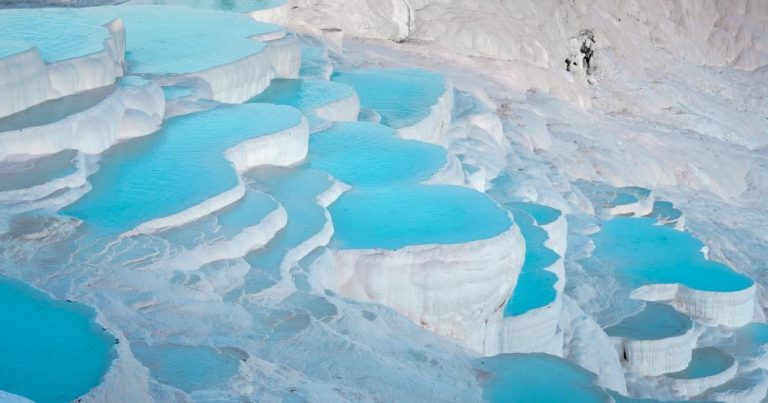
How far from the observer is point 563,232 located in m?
7.26

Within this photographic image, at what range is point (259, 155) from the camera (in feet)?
18.7

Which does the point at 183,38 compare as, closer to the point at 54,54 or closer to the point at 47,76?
the point at 54,54

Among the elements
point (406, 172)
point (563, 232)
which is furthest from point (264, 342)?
point (563, 232)

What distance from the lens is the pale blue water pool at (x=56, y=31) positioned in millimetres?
5898

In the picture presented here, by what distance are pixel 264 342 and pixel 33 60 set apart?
2370mm

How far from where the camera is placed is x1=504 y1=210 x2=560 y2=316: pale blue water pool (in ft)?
18.7

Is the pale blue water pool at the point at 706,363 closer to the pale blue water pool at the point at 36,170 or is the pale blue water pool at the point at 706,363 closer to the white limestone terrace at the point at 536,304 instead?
the white limestone terrace at the point at 536,304

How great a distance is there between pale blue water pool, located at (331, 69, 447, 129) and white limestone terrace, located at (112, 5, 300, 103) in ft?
2.41

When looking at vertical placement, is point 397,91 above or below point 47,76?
below

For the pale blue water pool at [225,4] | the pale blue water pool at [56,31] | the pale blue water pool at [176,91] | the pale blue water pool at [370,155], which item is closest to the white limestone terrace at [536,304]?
the pale blue water pool at [370,155]

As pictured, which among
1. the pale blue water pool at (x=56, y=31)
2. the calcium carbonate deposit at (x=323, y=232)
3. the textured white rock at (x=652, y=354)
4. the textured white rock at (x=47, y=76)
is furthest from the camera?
the textured white rock at (x=652, y=354)

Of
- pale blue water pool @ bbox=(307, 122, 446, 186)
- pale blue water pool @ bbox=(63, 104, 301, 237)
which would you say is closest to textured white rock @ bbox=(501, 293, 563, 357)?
pale blue water pool @ bbox=(307, 122, 446, 186)

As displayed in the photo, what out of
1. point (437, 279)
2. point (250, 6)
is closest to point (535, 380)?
point (437, 279)

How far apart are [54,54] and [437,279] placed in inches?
107
